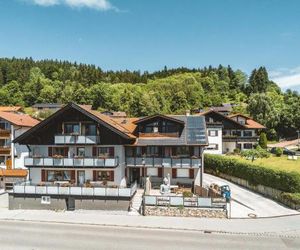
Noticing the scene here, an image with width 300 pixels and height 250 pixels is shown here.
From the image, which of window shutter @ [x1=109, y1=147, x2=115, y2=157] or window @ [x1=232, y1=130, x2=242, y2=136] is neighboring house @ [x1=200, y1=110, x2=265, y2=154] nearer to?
window @ [x1=232, y1=130, x2=242, y2=136]

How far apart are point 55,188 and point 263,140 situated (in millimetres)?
43765

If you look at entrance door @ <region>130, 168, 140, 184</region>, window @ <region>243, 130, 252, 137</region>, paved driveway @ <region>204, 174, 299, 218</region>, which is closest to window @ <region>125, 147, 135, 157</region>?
entrance door @ <region>130, 168, 140, 184</region>

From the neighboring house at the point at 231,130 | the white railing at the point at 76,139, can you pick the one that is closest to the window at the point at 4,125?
the white railing at the point at 76,139

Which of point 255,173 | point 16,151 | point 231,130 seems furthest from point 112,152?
point 231,130

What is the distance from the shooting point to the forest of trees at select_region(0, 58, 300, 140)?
11881cm

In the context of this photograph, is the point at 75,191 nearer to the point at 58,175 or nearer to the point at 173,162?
the point at 58,175

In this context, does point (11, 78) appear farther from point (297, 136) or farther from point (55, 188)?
point (55, 188)

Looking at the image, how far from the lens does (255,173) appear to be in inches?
1481

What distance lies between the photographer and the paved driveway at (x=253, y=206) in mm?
29891

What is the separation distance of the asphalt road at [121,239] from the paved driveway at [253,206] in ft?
19.0

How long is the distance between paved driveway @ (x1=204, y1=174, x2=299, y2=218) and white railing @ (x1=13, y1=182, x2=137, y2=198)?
9.97 m

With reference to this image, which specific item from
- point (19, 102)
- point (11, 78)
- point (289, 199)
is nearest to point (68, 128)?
point (289, 199)

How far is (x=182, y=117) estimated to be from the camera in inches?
1606

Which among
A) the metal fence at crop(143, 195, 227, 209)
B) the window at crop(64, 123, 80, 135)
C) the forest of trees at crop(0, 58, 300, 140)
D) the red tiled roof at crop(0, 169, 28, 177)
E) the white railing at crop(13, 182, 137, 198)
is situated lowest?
the metal fence at crop(143, 195, 227, 209)
